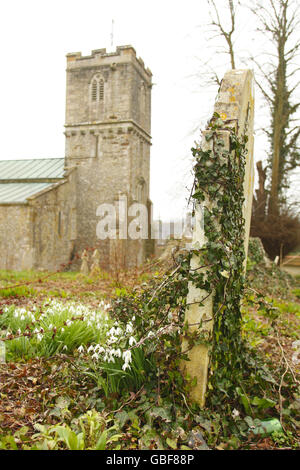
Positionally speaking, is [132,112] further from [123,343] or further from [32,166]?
[123,343]

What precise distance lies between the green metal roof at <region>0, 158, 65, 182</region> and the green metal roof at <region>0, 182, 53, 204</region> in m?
0.91

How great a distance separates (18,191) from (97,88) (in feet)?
24.8

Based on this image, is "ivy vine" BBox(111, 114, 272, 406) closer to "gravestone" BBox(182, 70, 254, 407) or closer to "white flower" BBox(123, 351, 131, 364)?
"gravestone" BBox(182, 70, 254, 407)

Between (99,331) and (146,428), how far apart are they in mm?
1775

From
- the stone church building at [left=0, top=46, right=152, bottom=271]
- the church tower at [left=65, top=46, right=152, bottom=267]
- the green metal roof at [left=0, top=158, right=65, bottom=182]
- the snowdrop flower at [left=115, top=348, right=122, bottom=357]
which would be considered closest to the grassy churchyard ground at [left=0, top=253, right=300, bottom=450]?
the snowdrop flower at [left=115, top=348, right=122, bottom=357]

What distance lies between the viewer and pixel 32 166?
24469 millimetres

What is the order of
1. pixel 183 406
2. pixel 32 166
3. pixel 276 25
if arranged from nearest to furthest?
pixel 183 406 → pixel 276 25 → pixel 32 166

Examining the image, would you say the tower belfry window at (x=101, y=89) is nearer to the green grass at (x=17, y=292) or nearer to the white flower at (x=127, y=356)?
the green grass at (x=17, y=292)

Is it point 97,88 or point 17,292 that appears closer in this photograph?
point 17,292

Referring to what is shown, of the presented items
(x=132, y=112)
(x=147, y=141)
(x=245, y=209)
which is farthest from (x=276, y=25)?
(x=245, y=209)

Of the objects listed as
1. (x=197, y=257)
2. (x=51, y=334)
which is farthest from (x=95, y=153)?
(x=197, y=257)

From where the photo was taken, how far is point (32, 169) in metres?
24.0

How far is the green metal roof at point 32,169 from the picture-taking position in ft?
74.8

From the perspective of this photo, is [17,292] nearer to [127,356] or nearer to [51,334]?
[51,334]
